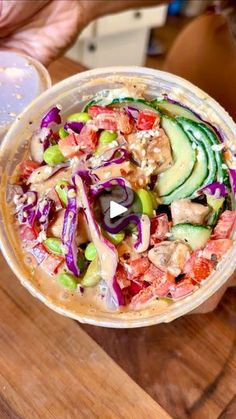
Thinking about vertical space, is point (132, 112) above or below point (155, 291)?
above

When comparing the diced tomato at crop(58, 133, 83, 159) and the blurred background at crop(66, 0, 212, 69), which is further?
the blurred background at crop(66, 0, 212, 69)

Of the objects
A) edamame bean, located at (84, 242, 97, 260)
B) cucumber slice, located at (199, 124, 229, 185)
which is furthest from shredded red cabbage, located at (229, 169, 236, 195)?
edamame bean, located at (84, 242, 97, 260)

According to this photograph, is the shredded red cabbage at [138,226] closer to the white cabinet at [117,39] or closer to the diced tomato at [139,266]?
the diced tomato at [139,266]

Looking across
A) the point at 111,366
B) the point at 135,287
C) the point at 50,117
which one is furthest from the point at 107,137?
the point at 111,366

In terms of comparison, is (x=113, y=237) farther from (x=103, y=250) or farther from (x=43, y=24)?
(x=43, y=24)

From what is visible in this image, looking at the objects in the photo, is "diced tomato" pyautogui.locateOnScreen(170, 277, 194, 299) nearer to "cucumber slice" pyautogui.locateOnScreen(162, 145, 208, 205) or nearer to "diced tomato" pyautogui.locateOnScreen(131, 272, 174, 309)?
"diced tomato" pyautogui.locateOnScreen(131, 272, 174, 309)

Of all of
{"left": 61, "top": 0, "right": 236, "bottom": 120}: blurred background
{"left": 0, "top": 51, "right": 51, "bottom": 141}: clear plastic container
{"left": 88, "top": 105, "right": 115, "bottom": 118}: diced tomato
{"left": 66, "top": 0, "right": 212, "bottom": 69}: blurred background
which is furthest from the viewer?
{"left": 66, "top": 0, "right": 212, "bottom": 69}: blurred background

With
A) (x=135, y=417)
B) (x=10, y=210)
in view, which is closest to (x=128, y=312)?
(x=135, y=417)

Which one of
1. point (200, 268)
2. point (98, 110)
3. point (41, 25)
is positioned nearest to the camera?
point (200, 268)
